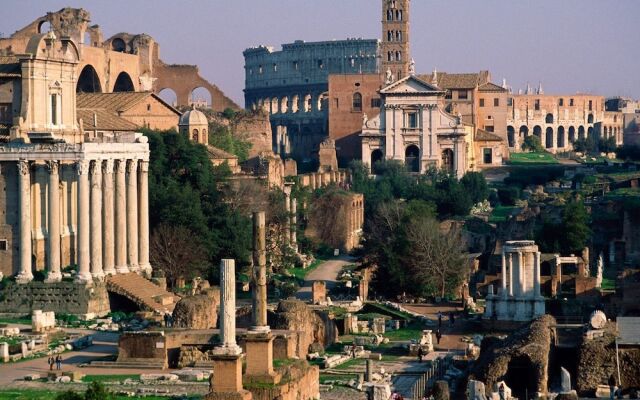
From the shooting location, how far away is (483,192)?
97.5 metres

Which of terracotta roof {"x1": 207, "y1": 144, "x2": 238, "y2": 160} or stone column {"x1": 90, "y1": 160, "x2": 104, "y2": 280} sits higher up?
terracotta roof {"x1": 207, "y1": 144, "x2": 238, "y2": 160}

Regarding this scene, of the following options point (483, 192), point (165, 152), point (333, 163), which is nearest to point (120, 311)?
point (165, 152)

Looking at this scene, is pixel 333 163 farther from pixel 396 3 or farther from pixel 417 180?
pixel 396 3

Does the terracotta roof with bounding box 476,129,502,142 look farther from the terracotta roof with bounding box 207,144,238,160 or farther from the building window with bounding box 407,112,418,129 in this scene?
the terracotta roof with bounding box 207,144,238,160

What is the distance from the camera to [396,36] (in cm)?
12550

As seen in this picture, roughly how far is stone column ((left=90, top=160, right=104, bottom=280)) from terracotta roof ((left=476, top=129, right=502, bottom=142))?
216 ft

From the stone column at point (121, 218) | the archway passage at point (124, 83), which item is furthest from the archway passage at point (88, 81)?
the stone column at point (121, 218)

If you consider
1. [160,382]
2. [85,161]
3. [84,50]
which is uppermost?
[84,50]

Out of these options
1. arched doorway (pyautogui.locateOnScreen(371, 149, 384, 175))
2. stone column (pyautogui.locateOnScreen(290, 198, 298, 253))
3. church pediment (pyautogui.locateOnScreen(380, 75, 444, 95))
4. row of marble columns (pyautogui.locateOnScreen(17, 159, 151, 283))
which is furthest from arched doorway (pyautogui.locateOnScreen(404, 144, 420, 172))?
row of marble columns (pyautogui.locateOnScreen(17, 159, 151, 283))

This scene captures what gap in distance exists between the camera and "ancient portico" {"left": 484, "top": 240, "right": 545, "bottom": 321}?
171ft

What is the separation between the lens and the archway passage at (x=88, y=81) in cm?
8512

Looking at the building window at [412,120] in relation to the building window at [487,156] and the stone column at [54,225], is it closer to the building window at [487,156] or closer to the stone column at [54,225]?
the building window at [487,156]

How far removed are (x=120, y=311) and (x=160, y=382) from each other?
1412 cm

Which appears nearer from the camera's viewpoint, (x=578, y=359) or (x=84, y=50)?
(x=578, y=359)
